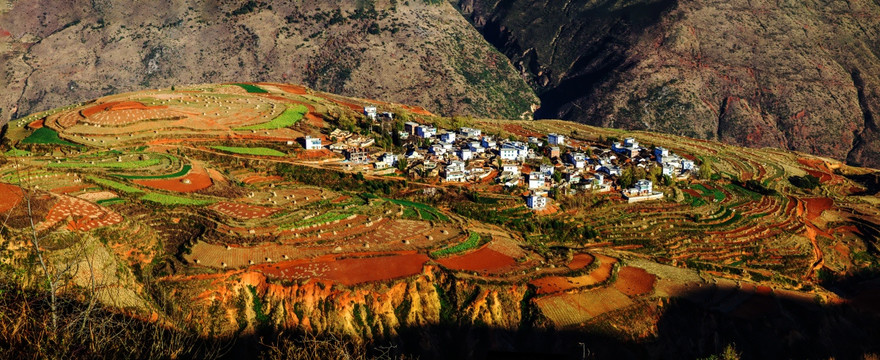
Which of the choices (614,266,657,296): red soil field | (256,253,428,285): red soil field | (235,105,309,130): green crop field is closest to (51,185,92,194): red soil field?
(256,253,428,285): red soil field

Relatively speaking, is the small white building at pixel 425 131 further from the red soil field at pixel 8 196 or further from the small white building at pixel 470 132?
the red soil field at pixel 8 196

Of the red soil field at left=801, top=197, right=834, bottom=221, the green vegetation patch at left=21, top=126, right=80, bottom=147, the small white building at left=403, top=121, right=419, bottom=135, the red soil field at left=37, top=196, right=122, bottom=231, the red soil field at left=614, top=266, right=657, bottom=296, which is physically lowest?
the red soil field at left=801, top=197, right=834, bottom=221

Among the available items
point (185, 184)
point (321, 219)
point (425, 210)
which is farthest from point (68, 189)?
point (425, 210)

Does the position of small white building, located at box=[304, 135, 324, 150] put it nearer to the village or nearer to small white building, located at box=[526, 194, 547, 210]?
the village

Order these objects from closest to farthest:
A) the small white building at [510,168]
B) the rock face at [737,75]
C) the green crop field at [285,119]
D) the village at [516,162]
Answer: the village at [516,162]
the small white building at [510,168]
the green crop field at [285,119]
the rock face at [737,75]

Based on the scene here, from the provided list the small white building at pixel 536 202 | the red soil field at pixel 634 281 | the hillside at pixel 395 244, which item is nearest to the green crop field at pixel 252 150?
the hillside at pixel 395 244

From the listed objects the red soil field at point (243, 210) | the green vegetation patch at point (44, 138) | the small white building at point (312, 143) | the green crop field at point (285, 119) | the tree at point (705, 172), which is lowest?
the tree at point (705, 172)

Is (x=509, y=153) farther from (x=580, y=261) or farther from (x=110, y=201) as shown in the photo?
(x=110, y=201)

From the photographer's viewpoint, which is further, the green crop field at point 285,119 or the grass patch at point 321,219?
the green crop field at point 285,119
